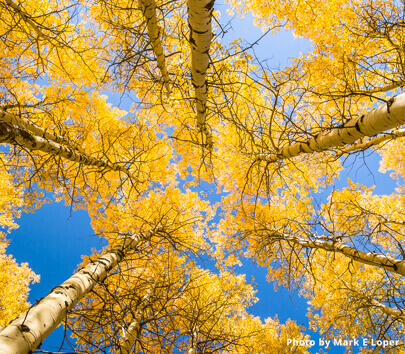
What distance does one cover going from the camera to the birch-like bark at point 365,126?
1896 millimetres

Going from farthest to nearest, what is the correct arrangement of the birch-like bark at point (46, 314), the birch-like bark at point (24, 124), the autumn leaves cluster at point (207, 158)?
the autumn leaves cluster at point (207, 158) < the birch-like bark at point (24, 124) < the birch-like bark at point (46, 314)

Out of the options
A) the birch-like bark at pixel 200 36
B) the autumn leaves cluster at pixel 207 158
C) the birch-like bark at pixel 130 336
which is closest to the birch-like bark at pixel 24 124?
the autumn leaves cluster at pixel 207 158

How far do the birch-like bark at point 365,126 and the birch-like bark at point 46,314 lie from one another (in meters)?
3.22

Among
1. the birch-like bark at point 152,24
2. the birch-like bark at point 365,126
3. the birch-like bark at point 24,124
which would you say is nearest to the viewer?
the birch-like bark at point 365,126

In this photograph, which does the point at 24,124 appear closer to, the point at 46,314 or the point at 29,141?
the point at 29,141

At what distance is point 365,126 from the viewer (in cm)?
224

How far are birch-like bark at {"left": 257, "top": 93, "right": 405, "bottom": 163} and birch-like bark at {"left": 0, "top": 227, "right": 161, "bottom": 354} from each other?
3216 millimetres

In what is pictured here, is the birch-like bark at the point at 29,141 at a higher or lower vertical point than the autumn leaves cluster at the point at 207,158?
lower

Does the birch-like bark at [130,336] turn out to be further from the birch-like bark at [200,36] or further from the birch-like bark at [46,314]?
the birch-like bark at [200,36]

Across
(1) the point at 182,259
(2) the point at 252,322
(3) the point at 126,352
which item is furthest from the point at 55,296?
(2) the point at 252,322

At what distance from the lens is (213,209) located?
8.75 metres

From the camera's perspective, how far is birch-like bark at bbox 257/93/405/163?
Result: 190cm

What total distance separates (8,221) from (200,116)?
8.83 m

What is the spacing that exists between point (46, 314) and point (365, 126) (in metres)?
3.46
